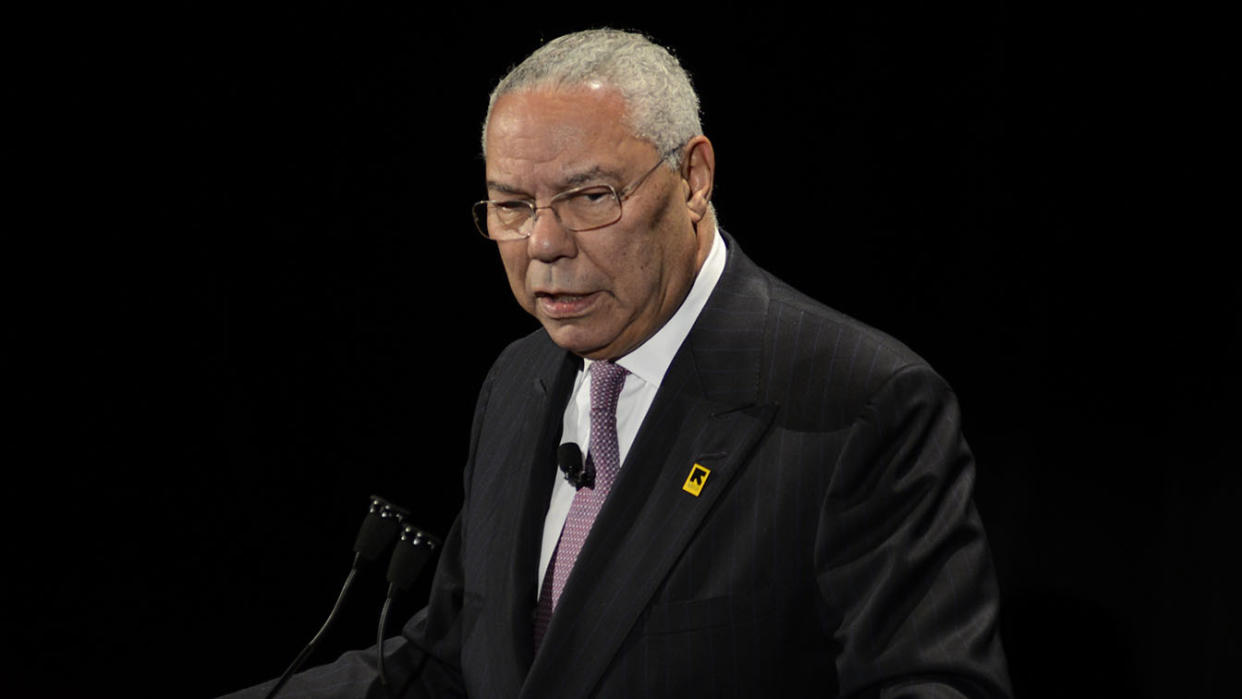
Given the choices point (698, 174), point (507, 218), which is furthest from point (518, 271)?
point (698, 174)

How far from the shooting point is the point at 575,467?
182 cm

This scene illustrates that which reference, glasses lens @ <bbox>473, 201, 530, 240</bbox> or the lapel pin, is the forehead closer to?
glasses lens @ <bbox>473, 201, 530, 240</bbox>

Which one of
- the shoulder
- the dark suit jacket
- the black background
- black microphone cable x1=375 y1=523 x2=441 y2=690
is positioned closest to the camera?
the dark suit jacket

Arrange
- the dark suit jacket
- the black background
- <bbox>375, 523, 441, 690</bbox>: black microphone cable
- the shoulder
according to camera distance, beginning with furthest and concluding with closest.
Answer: the black background, <bbox>375, 523, 441, 690</bbox>: black microphone cable, the shoulder, the dark suit jacket

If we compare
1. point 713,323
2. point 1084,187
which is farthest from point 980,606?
point 1084,187

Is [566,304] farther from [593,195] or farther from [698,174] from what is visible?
[698,174]

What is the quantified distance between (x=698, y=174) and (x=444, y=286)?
42.6 inches

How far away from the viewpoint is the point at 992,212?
2.34 metres

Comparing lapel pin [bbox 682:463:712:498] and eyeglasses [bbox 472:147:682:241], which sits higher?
eyeglasses [bbox 472:147:682:241]

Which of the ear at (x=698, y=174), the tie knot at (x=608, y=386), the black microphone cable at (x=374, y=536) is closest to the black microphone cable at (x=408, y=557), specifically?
the black microphone cable at (x=374, y=536)

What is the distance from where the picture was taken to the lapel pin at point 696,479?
167 cm

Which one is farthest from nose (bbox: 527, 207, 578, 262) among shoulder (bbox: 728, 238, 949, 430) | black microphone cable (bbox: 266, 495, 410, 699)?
black microphone cable (bbox: 266, 495, 410, 699)

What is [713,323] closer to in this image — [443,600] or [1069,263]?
[443,600]

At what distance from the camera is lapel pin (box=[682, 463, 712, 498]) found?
5.47ft
